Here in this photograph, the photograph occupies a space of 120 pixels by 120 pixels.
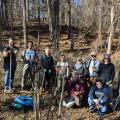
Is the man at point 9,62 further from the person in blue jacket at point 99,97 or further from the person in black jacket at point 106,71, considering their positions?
the person in black jacket at point 106,71

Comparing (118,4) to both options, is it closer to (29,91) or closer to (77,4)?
(29,91)

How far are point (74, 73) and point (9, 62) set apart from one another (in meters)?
2.06

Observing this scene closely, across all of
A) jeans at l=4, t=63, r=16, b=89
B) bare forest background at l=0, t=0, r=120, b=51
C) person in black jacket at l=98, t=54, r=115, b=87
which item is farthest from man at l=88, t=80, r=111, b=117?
bare forest background at l=0, t=0, r=120, b=51

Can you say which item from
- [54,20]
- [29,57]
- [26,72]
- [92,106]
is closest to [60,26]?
[54,20]

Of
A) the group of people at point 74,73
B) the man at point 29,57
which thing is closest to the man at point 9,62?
the group of people at point 74,73

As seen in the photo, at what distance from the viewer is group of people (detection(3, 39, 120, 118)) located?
11.5 metres

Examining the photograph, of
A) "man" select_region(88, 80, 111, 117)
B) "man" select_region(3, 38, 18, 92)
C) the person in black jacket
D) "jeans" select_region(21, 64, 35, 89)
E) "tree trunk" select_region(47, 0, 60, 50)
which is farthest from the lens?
"tree trunk" select_region(47, 0, 60, 50)

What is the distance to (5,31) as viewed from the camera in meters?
42.4

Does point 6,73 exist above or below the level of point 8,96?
above

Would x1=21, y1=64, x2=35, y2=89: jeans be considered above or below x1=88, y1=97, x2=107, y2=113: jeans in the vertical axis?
above

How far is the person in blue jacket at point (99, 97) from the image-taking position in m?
11.1

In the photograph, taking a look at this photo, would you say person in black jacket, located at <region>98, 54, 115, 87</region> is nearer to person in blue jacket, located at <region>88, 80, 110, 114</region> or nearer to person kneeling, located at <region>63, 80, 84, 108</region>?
person in blue jacket, located at <region>88, 80, 110, 114</region>

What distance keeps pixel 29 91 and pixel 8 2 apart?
33.7m

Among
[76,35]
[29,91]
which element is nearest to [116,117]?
[29,91]
